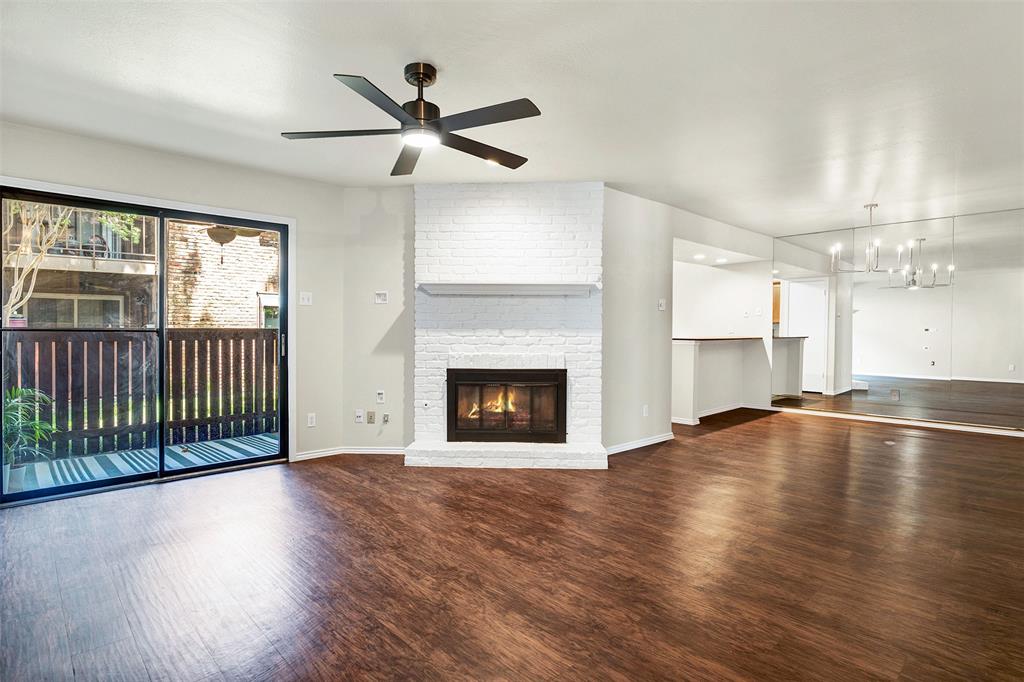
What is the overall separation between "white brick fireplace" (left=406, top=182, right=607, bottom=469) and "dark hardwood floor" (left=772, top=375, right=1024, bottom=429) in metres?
4.35

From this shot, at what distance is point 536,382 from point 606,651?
2786mm

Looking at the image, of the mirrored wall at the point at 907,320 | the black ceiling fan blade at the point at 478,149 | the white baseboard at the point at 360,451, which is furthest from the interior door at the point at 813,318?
the black ceiling fan blade at the point at 478,149

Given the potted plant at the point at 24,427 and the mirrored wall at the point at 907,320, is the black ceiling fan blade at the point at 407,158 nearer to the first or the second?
the potted plant at the point at 24,427

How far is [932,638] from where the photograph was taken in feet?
6.24

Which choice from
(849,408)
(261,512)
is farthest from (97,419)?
(849,408)

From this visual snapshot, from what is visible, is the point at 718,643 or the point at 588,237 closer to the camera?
the point at 718,643

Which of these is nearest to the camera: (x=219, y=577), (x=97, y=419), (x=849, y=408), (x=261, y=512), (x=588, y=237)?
(x=219, y=577)

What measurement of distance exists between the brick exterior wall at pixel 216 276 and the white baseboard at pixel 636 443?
3599 mm

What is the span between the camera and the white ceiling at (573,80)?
2090 millimetres

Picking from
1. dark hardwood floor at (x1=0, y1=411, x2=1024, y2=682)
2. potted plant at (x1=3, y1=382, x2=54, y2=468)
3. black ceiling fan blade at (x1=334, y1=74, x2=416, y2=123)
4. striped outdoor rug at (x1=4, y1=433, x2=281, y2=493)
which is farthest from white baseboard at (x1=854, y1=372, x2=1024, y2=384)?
potted plant at (x1=3, y1=382, x2=54, y2=468)

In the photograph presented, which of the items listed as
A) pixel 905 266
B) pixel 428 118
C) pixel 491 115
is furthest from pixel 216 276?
pixel 905 266

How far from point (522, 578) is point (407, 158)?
236 centimetres

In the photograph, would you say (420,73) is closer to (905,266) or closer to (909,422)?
(909,422)

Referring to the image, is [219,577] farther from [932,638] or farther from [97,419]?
[932,638]
